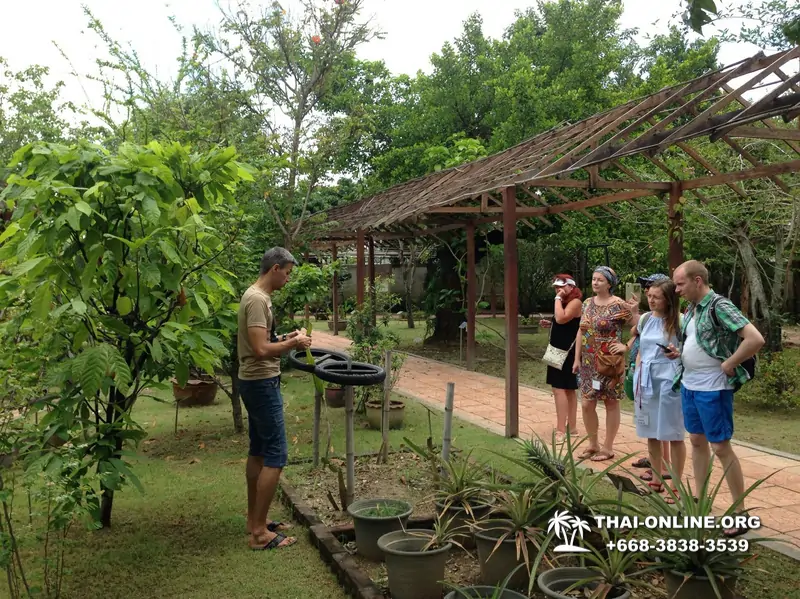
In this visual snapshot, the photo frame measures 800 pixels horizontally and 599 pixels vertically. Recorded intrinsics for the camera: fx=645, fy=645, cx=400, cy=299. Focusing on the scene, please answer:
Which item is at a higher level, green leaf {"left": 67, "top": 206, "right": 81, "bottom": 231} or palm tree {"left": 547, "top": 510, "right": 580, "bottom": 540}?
green leaf {"left": 67, "top": 206, "right": 81, "bottom": 231}

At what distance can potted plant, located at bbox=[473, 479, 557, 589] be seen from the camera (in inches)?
128

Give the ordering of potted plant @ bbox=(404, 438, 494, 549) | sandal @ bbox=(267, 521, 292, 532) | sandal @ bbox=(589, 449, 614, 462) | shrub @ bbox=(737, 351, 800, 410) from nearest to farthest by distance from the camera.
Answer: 1. potted plant @ bbox=(404, 438, 494, 549)
2. sandal @ bbox=(267, 521, 292, 532)
3. sandal @ bbox=(589, 449, 614, 462)
4. shrub @ bbox=(737, 351, 800, 410)

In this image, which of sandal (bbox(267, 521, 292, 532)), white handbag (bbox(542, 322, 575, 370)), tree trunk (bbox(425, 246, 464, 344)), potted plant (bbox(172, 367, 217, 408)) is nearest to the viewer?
sandal (bbox(267, 521, 292, 532))

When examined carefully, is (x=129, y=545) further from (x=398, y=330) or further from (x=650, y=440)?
(x=398, y=330)

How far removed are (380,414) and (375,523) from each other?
332 centimetres

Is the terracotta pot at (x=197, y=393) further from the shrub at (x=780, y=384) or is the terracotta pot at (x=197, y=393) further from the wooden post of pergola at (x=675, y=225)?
the shrub at (x=780, y=384)

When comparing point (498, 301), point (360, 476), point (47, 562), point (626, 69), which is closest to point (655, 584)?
point (360, 476)

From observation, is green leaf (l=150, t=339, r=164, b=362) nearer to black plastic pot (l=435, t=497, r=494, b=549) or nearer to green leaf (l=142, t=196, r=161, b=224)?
green leaf (l=142, t=196, r=161, b=224)

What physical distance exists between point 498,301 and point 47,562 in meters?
21.9

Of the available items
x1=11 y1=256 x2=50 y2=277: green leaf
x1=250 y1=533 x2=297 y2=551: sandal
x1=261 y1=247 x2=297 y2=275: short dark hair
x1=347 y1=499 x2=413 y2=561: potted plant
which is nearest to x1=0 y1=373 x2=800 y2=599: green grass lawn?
x1=250 y1=533 x2=297 y2=551: sandal

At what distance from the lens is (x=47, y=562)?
118 inches

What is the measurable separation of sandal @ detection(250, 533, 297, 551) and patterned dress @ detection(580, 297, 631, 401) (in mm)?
2870

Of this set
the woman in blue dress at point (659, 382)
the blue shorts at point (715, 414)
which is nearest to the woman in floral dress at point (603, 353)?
the woman in blue dress at point (659, 382)

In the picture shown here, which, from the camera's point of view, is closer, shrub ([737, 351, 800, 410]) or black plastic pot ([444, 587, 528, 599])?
black plastic pot ([444, 587, 528, 599])
